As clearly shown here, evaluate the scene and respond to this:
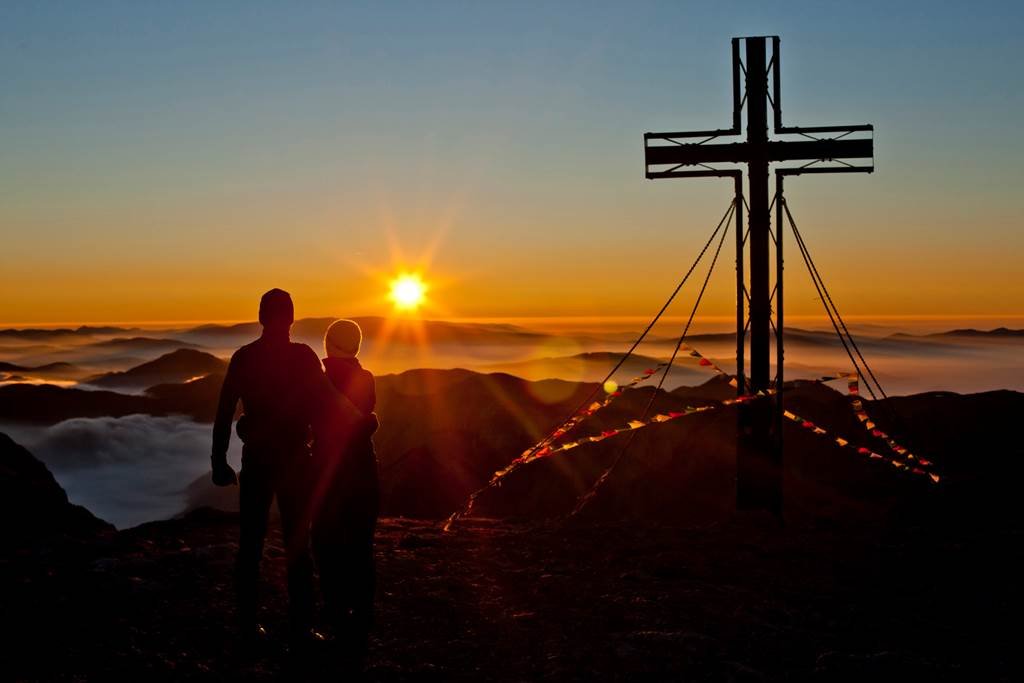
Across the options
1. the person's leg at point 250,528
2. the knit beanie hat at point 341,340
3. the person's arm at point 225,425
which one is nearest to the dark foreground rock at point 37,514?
the person's leg at point 250,528

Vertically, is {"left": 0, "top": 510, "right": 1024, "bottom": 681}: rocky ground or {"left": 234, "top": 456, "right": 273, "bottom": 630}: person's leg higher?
{"left": 234, "top": 456, "right": 273, "bottom": 630}: person's leg

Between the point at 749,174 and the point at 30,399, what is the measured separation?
5816 inches

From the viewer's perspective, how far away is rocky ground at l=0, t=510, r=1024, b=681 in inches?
282

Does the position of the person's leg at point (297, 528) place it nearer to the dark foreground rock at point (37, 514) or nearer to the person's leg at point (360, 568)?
the person's leg at point (360, 568)

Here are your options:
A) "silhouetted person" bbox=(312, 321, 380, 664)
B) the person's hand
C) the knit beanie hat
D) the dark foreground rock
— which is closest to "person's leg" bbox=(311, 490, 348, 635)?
"silhouetted person" bbox=(312, 321, 380, 664)

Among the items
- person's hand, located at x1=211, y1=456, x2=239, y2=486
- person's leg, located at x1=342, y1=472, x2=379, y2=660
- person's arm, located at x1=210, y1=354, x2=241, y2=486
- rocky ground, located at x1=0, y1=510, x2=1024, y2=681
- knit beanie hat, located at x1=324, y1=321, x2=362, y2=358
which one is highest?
knit beanie hat, located at x1=324, y1=321, x2=362, y2=358

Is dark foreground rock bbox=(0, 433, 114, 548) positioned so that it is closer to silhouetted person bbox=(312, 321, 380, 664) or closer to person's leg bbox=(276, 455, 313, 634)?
silhouetted person bbox=(312, 321, 380, 664)

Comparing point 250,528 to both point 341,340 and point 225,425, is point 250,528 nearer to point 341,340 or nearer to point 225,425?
point 225,425

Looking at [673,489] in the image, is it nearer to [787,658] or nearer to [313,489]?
[787,658]

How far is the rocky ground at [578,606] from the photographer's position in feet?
23.5

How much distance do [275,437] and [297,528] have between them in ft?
2.16

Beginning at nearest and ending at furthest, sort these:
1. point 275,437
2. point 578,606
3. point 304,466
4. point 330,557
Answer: point 275,437, point 304,466, point 330,557, point 578,606

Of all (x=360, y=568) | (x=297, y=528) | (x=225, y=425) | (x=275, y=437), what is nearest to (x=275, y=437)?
(x=275, y=437)

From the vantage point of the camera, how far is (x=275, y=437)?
260 inches
